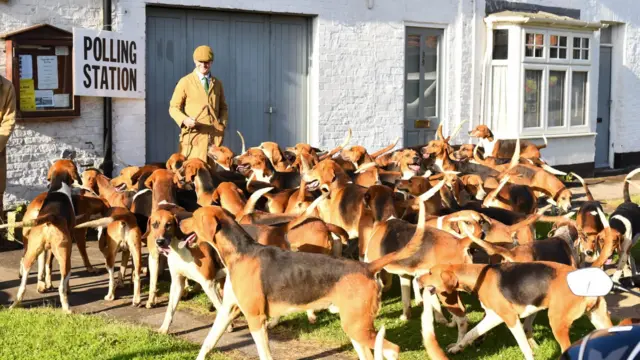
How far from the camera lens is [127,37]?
1176 centimetres

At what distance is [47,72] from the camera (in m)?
11.0

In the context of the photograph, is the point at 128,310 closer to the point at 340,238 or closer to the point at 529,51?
the point at 340,238

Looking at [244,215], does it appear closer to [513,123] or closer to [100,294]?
[100,294]

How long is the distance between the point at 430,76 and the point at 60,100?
23.3 ft

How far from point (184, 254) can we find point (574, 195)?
397 inches

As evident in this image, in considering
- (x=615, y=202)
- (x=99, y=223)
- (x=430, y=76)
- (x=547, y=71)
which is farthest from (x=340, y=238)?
(x=547, y=71)

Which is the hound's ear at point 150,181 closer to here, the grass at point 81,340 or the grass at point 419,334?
the grass at point 81,340

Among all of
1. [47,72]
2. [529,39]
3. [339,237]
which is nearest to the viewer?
[339,237]

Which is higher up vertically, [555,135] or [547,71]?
[547,71]

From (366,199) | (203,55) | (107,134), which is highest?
(203,55)

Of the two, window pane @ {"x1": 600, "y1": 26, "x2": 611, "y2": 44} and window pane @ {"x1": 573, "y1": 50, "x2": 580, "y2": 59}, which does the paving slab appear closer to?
window pane @ {"x1": 573, "y1": 50, "x2": 580, "y2": 59}

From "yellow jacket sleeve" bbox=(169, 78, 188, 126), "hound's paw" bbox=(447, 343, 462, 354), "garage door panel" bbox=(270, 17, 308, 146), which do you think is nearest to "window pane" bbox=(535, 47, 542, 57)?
"garage door panel" bbox=(270, 17, 308, 146)

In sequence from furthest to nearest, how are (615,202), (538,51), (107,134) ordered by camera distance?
1. (538,51)
2. (615,202)
3. (107,134)

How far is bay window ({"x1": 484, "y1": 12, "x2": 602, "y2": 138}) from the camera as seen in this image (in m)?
16.7
